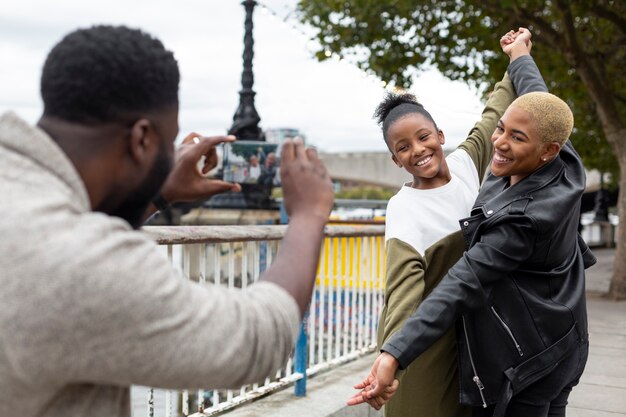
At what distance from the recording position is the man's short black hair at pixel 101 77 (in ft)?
4.17

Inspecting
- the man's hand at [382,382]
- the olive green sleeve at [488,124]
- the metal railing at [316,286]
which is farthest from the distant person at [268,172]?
the man's hand at [382,382]

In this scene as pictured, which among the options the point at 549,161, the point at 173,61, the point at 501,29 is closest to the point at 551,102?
the point at 549,161

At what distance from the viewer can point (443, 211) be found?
2.89 metres

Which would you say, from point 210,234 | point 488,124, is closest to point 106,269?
point 488,124

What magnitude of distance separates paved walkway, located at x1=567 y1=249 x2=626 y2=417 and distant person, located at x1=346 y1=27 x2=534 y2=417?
10.2 feet

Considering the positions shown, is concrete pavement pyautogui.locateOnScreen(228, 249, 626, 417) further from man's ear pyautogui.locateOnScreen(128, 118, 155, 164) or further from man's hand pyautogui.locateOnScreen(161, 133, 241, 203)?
man's ear pyautogui.locateOnScreen(128, 118, 155, 164)

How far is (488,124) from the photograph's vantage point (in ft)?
10.8

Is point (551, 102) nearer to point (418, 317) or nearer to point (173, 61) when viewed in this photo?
point (418, 317)

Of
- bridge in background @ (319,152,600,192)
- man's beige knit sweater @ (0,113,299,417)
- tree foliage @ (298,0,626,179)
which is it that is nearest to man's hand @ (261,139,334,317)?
man's beige knit sweater @ (0,113,299,417)

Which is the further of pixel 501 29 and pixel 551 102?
pixel 501 29

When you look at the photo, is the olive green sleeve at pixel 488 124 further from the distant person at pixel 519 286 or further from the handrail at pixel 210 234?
the handrail at pixel 210 234

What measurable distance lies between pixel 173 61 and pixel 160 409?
3.36 meters

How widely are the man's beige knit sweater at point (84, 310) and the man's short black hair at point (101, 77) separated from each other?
0.09m

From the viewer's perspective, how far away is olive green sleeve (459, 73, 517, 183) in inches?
130
